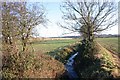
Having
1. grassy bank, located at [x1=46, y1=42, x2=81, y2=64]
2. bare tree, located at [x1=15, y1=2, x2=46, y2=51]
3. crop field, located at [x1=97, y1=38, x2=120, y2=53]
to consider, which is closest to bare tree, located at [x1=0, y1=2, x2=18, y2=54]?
bare tree, located at [x1=15, y1=2, x2=46, y2=51]

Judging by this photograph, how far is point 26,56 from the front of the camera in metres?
12.6

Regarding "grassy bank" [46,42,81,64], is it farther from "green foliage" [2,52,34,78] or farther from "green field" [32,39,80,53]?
"green foliage" [2,52,34,78]

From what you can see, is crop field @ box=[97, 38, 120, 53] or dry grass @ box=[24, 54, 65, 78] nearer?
dry grass @ box=[24, 54, 65, 78]

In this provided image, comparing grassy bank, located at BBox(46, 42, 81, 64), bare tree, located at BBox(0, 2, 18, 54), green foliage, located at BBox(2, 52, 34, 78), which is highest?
bare tree, located at BBox(0, 2, 18, 54)

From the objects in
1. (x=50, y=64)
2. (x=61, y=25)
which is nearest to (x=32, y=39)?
(x=50, y=64)

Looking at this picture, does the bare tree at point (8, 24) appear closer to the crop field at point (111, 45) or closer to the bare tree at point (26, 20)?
the bare tree at point (26, 20)

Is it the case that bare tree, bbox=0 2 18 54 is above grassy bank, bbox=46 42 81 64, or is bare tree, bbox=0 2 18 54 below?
above

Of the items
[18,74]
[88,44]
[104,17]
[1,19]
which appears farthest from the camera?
[104,17]

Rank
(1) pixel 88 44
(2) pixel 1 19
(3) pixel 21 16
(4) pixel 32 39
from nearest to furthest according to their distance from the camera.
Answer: (2) pixel 1 19 < (3) pixel 21 16 < (4) pixel 32 39 < (1) pixel 88 44

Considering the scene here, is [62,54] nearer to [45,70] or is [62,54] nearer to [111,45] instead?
[111,45]

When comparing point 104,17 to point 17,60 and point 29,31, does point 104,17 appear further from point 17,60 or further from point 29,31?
point 17,60

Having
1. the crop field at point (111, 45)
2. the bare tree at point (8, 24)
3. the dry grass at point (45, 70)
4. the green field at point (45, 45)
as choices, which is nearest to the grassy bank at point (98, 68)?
the dry grass at point (45, 70)

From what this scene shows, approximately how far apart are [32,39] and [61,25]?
11005 millimetres

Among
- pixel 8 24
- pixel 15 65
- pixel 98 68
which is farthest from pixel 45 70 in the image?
pixel 98 68
